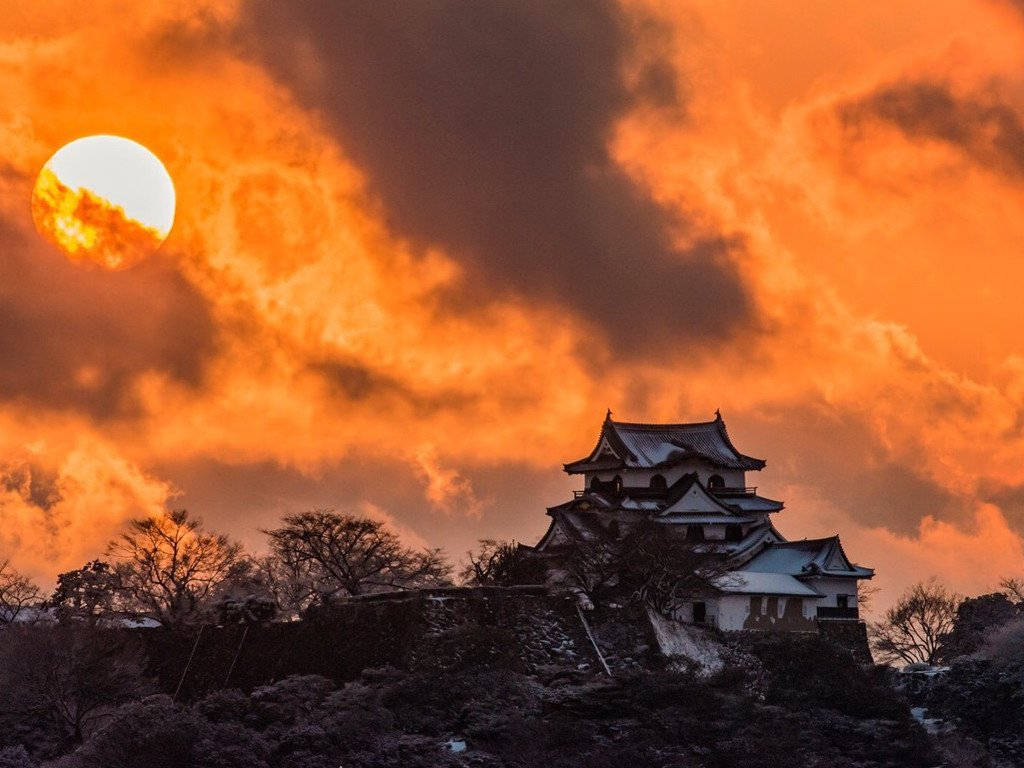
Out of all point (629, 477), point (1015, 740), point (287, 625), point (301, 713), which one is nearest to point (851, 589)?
point (629, 477)

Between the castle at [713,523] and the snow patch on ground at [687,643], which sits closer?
the snow patch on ground at [687,643]

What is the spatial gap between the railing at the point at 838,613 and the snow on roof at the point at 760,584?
1.39 metres

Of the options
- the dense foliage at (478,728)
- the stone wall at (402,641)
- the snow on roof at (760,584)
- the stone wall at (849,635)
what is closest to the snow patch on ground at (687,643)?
the stone wall at (402,641)

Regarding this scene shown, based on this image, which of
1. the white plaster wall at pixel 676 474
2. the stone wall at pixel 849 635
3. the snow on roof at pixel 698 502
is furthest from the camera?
the white plaster wall at pixel 676 474

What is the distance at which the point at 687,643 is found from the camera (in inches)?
2876

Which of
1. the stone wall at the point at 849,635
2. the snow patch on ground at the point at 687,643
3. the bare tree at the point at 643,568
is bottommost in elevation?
the snow patch on ground at the point at 687,643

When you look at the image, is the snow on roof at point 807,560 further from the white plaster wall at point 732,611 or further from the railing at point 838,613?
the white plaster wall at point 732,611

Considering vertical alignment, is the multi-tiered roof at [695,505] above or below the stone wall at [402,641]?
above

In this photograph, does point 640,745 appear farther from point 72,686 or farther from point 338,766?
point 72,686

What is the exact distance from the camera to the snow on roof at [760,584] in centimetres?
8625

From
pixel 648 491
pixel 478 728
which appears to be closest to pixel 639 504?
pixel 648 491

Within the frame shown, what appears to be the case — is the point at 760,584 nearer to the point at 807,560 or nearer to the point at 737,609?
the point at 737,609

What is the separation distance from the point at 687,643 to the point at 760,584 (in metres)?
16.6

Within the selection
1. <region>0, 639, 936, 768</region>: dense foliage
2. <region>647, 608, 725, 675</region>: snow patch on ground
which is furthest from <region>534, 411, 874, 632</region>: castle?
<region>0, 639, 936, 768</region>: dense foliage
